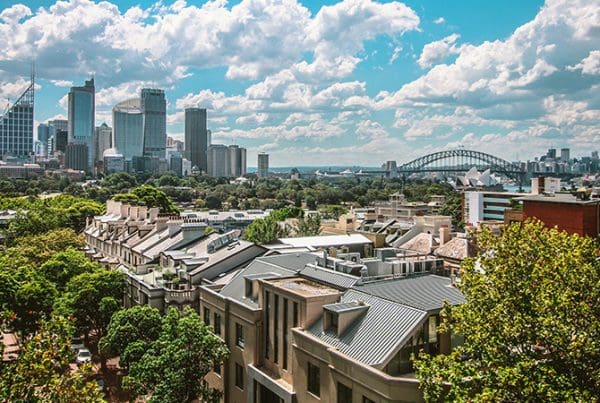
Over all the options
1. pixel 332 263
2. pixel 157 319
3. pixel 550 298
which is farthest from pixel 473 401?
pixel 157 319

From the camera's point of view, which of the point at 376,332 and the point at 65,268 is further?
the point at 65,268

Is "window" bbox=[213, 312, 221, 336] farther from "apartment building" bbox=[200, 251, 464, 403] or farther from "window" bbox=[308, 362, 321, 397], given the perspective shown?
"window" bbox=[308, 362, 321, 397]

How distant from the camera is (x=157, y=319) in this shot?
142ft

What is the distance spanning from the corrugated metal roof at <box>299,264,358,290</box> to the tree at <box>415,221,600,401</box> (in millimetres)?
11169

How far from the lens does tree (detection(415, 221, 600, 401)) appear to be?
68.3 feet

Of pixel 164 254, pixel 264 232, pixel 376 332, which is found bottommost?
pixel 376 332

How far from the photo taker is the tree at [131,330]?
1644 inches

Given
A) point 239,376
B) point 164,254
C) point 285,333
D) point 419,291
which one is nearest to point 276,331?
point 285,333

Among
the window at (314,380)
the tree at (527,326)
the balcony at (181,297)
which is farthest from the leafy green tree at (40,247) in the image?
the tree at (527,326)

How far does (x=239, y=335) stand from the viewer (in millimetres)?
39812

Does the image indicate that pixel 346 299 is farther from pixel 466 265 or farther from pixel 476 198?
pixel 476 198

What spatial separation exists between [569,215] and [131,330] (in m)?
→ 41.8

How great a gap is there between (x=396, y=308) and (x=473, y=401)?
9855 millimetres

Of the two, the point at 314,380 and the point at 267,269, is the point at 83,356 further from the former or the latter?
the point at 314,380
